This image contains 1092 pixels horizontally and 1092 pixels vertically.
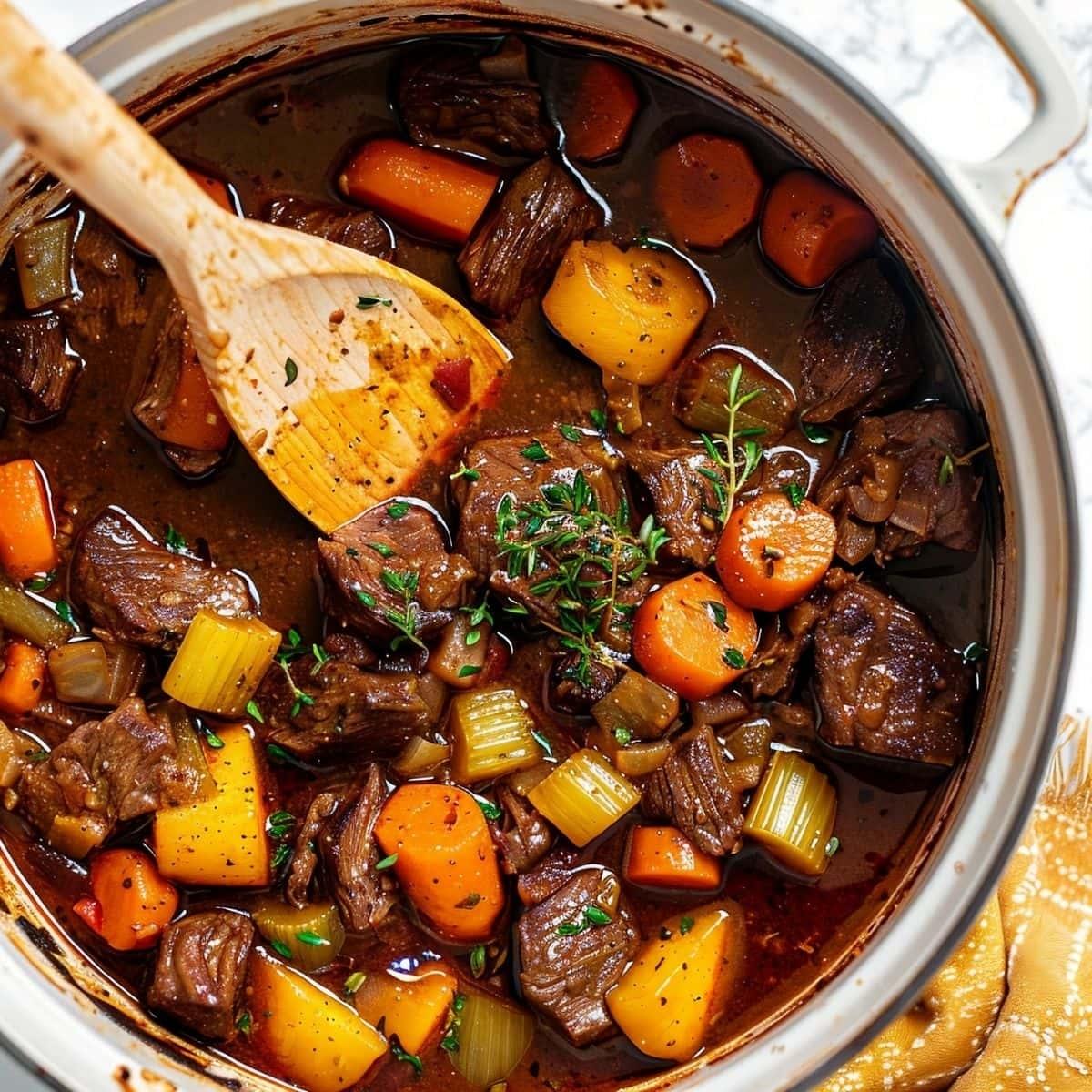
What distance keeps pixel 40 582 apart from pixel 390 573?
2.60ft

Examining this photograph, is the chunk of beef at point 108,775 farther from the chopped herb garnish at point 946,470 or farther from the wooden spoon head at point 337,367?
the chopped herb garnish at point 946,470

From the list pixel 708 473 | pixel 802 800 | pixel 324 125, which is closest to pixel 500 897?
pixel 802 800

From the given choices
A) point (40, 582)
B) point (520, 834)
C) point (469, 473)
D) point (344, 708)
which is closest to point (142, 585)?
point (40, 582)

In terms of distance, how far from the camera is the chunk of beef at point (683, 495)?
2475 mm

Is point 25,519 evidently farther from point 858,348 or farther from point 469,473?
point 858,348

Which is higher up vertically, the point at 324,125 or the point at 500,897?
the point at 324,125

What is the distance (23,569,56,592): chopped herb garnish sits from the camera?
2529 millimetres

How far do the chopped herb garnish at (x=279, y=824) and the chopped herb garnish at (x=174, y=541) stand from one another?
62cm

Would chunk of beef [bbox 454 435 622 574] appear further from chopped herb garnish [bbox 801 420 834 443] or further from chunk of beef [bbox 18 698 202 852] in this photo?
chunk of beef [bbox 18 698 202 852]

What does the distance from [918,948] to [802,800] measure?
37cm

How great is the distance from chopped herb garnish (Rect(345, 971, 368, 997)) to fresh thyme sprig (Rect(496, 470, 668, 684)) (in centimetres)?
80

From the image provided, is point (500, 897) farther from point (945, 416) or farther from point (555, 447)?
point (945, 416)

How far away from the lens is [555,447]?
8.20 ft

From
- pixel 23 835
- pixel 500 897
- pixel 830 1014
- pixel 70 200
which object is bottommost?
pixel 23 835
